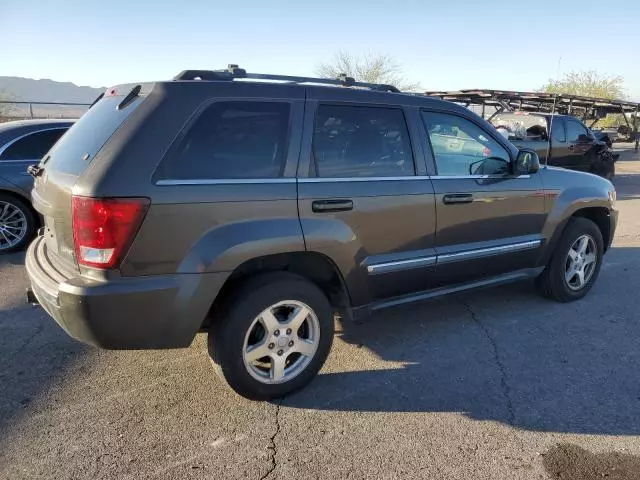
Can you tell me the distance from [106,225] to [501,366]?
2743 millimetres

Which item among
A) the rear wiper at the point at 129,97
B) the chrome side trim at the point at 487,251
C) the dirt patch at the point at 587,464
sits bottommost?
the dirt patch at the point at 587,464

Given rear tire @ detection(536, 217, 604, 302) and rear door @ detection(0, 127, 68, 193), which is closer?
rear tire @ detection(536, 217, 604, 302)

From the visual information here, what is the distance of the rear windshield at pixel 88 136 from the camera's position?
→ 2732 millimetres

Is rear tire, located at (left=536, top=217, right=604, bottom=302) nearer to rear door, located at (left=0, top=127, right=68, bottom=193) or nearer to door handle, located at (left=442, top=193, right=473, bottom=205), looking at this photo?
door handle, located at (left=442, top=193, right=473, bottom=205)

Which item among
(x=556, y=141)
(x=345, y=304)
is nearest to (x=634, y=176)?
(x=556, y=141)

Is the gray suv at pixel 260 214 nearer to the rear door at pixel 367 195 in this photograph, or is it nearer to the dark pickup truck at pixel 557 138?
the rear door at pixel 367 195

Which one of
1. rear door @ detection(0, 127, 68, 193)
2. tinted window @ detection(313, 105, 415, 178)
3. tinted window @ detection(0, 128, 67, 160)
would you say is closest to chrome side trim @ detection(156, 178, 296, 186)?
tinted window @ detection(313, 105, 415, 178)

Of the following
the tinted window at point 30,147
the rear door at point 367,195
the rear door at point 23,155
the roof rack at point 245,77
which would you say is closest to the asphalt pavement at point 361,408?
the rear door at point 367,195

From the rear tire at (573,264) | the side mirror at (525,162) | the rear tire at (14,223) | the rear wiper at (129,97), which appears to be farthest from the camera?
the rear tire at (14,223)

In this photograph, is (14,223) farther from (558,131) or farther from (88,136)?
(558,131)

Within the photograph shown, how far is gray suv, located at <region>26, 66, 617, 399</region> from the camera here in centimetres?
256

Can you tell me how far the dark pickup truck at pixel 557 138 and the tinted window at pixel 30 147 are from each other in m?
8.54

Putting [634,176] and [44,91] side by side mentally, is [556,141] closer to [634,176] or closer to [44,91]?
[634,176]

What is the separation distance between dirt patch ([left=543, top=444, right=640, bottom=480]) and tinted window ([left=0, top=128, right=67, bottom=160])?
21.2ft
